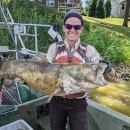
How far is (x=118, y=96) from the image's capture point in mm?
6078

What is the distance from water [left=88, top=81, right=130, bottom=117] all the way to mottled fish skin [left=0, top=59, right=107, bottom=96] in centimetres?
356

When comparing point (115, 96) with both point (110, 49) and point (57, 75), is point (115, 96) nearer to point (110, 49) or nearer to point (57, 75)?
point (110, 49)

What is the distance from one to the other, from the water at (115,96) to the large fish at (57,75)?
356cm

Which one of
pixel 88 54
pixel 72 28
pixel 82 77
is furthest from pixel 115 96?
pixel 82 77

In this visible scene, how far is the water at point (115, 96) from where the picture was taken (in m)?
5.39

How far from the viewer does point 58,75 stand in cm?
190

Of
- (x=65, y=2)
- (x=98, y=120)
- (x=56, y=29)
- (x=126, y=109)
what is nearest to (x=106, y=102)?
(x=126, y=109)

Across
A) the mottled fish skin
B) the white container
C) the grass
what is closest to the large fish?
the mottled fish skin

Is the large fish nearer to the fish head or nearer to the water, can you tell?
the fish head

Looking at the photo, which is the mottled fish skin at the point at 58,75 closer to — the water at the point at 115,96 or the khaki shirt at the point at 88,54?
the khaki shirt at the point at 88,54

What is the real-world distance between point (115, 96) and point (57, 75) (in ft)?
14.6

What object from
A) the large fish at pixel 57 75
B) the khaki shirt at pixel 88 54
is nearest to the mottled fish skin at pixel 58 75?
the large fish at pixel 57 75

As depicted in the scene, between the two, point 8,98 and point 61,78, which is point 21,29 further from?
point 61,78

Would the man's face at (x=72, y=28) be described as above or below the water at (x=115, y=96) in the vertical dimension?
above
